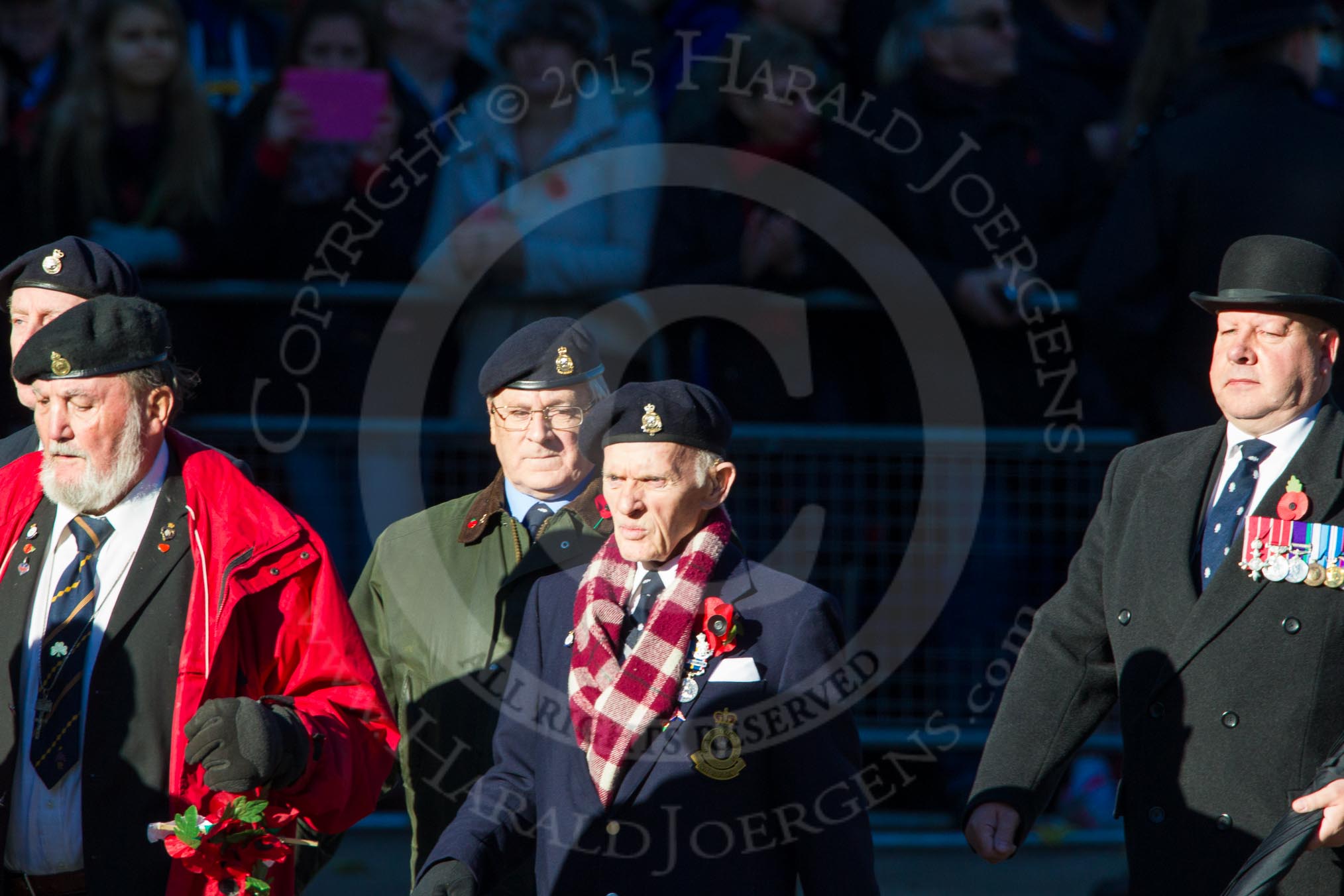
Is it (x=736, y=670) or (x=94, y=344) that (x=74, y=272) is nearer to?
(x=94, y=344)

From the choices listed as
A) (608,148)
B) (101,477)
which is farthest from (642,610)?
(608,148)

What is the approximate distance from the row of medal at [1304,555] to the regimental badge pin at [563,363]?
174cm

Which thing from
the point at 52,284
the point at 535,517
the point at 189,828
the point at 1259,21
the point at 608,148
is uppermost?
the point at 1259,21

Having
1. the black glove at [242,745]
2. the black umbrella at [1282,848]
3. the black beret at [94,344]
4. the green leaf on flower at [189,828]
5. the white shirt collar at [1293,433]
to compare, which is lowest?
the black umbrella at [1282,848]

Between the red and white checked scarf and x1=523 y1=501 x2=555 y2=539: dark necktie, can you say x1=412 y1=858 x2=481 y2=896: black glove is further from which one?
x1=523 y1=501 x2=555 y2=539: dark necktie

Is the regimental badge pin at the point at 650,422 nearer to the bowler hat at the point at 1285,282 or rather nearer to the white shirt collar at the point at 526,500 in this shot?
the white shirt collar at the point at 526,500

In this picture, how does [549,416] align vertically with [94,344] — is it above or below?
below

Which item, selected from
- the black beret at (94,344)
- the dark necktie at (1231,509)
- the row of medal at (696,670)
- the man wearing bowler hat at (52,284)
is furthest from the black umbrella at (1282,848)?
the man wearing bowler hat at (52,284)

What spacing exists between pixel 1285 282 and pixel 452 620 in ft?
7.14

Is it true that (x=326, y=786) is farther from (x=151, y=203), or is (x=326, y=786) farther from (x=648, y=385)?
(x=151, y=203)

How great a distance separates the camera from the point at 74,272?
4.68 metres

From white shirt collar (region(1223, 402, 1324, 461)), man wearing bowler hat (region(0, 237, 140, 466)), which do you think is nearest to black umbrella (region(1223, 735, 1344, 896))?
white shirt collar (region(1223, 402, 1324, 461))

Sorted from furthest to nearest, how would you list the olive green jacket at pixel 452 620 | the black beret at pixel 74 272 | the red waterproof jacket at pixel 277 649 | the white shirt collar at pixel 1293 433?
1. the black beret at pixel 74 272
2. the olive green jacket at pixel 452 620
3. the white shirt collar at pixel 1293 433
4. the red waterproof jacket at pixel 277 649

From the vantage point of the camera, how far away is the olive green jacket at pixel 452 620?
4559 mm
